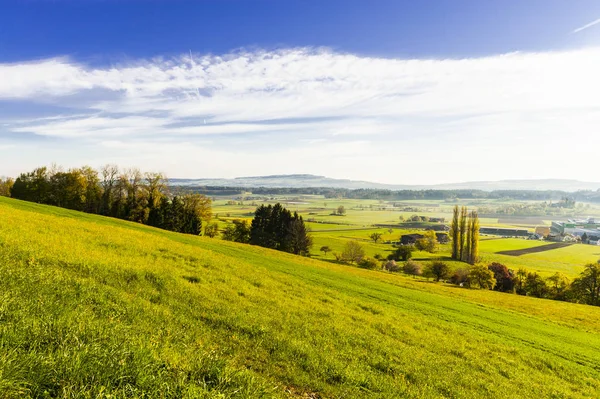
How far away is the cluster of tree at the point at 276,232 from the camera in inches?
3772

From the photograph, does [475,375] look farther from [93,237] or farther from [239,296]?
[93,237]

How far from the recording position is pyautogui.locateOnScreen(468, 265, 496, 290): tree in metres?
77.2

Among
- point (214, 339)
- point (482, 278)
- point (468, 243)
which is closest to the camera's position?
point (214, 339)

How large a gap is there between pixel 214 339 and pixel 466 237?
129 m

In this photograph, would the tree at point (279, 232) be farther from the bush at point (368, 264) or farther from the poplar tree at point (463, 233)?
the poplar tree at point (463, 233)

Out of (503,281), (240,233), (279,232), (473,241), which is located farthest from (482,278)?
(240,233)

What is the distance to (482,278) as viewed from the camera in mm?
77562

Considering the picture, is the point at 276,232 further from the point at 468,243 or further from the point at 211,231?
the point at 468,243

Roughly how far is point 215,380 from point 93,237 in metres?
23.0

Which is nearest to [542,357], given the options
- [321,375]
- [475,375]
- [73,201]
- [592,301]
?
[475,375]

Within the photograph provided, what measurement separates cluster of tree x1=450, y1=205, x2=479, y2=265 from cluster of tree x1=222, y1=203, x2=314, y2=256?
62689 mm

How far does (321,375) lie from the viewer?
1048 centimetres

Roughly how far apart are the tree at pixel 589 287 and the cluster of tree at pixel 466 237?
43.2m

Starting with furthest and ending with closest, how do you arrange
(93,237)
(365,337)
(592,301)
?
(592,301), (93,237), (365,337)
